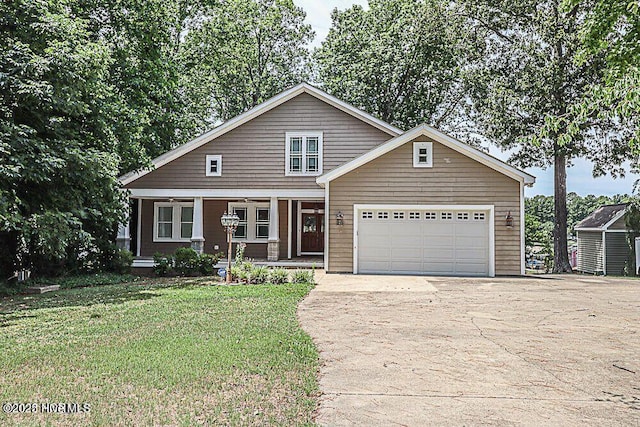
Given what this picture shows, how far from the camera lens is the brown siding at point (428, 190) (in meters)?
16.0

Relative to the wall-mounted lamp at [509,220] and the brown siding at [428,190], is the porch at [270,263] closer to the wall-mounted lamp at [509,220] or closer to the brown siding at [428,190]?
the brown siding at [428,190]

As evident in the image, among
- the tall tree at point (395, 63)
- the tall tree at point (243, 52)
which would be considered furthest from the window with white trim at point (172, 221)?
the tall tree at point (395, 63)

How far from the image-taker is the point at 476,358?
244 inches

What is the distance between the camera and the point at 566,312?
9.55 metres

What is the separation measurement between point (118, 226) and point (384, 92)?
1653 centimetres

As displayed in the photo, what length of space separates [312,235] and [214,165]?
4.89 metres

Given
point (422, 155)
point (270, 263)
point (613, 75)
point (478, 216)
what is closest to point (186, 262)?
point (270, 263)

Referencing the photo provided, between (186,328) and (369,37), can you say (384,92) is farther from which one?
(186,328)

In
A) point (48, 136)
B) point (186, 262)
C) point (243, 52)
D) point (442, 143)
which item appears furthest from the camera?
point (243, 52)

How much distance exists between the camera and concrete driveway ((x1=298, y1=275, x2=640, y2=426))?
14.7ft

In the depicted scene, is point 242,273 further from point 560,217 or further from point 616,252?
point 616,252

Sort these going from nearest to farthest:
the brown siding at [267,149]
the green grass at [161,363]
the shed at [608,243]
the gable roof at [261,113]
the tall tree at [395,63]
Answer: the green grass at [161,363], the gable roof at [261,113], the brown siding at [267,149], the shed at [608,243], the tall tree at [395,63]

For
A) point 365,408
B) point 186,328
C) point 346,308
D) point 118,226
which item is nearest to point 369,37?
point 118,226

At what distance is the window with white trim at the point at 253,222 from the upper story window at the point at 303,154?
84.0 inches
